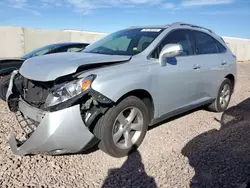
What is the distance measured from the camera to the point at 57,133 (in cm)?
253

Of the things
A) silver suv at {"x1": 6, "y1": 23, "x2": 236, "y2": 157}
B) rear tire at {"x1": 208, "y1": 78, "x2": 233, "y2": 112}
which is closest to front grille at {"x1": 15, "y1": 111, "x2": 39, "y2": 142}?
silver suv at {"x1": 6, "y1": 23, "x2": 236, "y2": 157}

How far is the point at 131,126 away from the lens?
325 cm

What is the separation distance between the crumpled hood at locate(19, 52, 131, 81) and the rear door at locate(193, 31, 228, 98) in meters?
1.80

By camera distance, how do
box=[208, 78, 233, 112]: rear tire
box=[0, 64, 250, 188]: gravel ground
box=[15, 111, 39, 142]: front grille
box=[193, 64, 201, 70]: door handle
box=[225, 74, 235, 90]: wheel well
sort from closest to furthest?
1. box=[0, 64, 250, 188]: gravel ground
2. box=[15, 111, 39, 142]: front grille
3. box=[193, 64, 201, 70]: door handle
4. box=[208, 78, 233, 112]: rear tire
5. box=[225, 74, 235, 90]: wheel well

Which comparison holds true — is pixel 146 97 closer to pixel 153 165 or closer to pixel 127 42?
Result: pixel 153 165

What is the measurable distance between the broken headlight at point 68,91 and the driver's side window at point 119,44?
1270mm

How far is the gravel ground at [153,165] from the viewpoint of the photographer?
2.67m

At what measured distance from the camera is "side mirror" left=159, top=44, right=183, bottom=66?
3311 mm

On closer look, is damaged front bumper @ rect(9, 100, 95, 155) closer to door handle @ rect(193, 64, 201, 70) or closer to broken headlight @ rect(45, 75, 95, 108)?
broken headlight @ rect(45, 75, 95, 108)

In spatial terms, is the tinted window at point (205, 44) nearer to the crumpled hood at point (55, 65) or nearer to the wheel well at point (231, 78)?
the wheel well at point (231, 78)

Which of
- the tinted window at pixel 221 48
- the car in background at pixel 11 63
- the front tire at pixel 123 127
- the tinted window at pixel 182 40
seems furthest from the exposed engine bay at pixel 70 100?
the tinted window at pixel 221 48

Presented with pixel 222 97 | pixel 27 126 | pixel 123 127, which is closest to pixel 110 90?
pixel 123 127

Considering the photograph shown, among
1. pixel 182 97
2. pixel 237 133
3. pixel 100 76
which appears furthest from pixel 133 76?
pixel 237 133

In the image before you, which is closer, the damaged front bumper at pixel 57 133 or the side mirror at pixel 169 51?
the damaged front bumper at pixel 57 133
